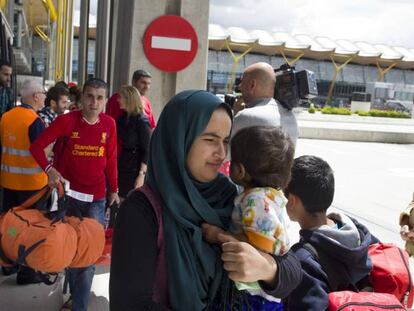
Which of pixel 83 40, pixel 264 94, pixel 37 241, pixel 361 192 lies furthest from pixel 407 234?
pixel 83 40

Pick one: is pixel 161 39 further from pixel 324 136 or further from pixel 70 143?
pixel 324 136

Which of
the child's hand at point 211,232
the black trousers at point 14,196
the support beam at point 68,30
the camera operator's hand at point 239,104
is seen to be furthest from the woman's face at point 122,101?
the support beam at point 68,30

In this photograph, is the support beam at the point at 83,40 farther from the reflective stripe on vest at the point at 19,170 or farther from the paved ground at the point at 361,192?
the reflective stripe on vest at the point at 19,170

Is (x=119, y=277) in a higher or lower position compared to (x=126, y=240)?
lower

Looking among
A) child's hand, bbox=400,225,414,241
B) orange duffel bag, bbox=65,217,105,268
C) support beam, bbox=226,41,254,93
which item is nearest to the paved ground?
orange duffel bag, bbox=65,217,105,268

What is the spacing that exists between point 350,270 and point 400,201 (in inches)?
307

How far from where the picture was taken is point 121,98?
4.51 metres

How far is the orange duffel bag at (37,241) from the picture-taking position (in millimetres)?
2553

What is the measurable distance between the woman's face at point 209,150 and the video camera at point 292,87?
218 cm

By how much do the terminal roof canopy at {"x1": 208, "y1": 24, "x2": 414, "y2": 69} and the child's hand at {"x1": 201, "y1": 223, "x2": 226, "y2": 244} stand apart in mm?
52685

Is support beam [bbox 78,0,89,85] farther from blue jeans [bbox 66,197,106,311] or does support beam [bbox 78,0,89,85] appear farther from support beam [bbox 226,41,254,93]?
support beam [bbox 226,41,254,93]

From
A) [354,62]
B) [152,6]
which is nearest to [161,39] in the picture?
[152,6]

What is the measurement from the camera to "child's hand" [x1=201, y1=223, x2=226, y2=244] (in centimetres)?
140

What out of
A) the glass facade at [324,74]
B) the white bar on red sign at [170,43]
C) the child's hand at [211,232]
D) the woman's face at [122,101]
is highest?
the glass facade at [324,74]
